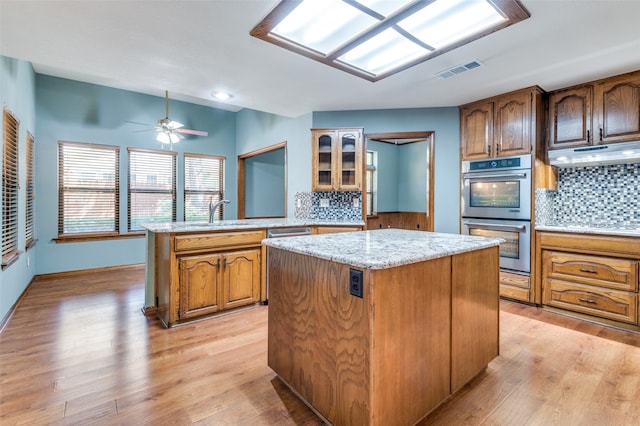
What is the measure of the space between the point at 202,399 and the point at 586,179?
4.22 metres

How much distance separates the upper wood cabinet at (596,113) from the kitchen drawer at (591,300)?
143cm

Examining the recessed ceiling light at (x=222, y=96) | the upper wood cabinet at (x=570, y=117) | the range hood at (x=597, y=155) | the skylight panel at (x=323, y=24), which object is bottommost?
the range hood at (x=597, y=155)

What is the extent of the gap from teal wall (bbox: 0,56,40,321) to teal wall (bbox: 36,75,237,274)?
0.15 metres

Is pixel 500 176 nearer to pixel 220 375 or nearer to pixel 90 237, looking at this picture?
pixel 220 375

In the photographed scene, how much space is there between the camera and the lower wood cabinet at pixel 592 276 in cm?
270

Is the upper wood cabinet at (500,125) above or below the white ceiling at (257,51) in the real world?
below

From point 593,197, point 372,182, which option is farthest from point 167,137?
point 593,197

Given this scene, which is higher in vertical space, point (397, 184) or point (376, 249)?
point (397, 184)

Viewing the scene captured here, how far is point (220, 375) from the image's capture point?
6.56ft

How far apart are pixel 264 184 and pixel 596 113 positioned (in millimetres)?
5212

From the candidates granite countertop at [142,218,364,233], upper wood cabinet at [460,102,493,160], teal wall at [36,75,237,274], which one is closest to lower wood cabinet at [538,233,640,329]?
upper wood cabinet at [460,102,493,160]

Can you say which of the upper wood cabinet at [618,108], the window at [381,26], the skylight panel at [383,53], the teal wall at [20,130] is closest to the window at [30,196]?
the teal wall at [20,130]

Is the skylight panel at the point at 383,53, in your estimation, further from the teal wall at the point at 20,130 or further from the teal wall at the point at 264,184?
the teal wall at the point at 264,184

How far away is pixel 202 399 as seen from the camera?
1.75 meters
